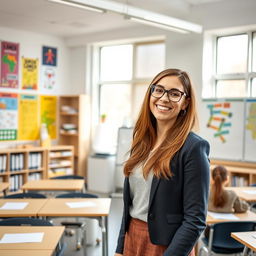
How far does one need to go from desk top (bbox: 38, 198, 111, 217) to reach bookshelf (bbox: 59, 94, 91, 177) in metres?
4.01

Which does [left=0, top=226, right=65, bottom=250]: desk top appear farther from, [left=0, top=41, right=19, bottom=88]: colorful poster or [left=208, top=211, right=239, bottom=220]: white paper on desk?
[left=0, top=41, right=19, bottom=88]: colorful poster

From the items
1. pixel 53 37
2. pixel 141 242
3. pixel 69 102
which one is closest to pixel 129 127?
pixel 69 102

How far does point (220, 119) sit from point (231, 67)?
102 centimetres

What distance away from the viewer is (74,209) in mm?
3352

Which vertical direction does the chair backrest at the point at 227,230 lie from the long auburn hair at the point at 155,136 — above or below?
below

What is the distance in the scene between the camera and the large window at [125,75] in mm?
7176

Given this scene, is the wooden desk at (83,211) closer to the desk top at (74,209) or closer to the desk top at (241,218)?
the desk top at (74,209)

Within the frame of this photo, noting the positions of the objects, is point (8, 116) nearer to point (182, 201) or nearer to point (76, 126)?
point (76, 126)

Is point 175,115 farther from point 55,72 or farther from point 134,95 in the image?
point 55,72

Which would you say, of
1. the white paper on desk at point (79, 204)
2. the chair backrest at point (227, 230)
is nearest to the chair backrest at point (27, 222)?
the white paper on desk at point (79, 204)

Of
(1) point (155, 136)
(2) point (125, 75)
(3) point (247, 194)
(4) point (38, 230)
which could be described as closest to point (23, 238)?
(4) point (38, 230)

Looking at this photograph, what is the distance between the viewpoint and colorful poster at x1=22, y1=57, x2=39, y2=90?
23.7 ft

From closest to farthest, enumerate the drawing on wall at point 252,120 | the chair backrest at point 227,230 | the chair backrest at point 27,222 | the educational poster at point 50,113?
the chair backrest at point 27,222, the chair backrest at point 227,230, the drawing on wall at point 252,120, the educational poster at point 50,113

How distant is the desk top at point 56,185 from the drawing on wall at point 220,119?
8.13 ft
